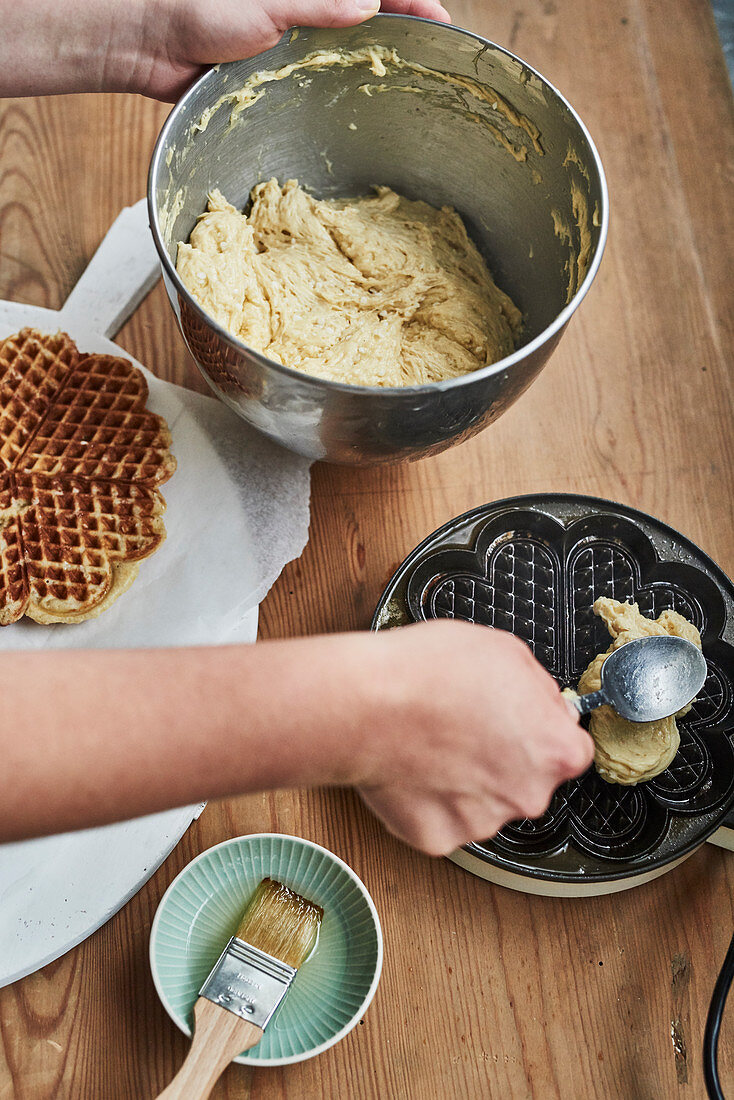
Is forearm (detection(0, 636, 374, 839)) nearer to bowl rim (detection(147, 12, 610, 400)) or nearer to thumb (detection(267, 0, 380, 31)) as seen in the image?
bowl rim (detection(147, 12, 610, 400))

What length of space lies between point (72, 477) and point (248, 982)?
679 mm

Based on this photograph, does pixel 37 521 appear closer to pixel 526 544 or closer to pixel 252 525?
pixel 252 525

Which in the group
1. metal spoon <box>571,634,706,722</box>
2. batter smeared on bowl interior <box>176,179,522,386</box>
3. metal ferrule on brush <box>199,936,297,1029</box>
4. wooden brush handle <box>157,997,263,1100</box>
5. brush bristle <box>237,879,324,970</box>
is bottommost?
wooden brush handle <box>157,997,263,1100</box>

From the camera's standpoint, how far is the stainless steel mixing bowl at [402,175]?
870 millimetres

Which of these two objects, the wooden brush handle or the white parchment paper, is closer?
the wooden brush handle

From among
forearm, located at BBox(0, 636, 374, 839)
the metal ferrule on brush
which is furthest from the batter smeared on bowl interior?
the metal ferrule on brush

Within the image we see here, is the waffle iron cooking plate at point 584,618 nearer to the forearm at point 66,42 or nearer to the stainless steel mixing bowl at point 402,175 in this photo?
the stainless steel mixing bowl at point 402,175

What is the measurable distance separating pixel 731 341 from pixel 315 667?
39.2 inches

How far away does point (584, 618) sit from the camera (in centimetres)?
104

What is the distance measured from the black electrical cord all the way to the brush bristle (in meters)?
0.40

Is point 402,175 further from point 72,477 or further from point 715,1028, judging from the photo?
point 715,1028

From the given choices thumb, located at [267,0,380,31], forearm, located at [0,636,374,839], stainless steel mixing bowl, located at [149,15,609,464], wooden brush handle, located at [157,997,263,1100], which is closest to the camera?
forearm, located at [0,636,374,839]

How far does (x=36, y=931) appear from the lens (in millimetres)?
867

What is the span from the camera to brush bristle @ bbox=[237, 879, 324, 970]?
82 centimetres
